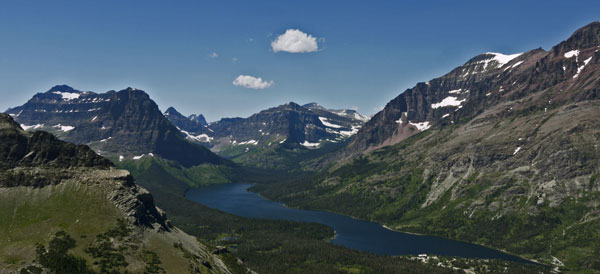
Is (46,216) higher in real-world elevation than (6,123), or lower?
lower

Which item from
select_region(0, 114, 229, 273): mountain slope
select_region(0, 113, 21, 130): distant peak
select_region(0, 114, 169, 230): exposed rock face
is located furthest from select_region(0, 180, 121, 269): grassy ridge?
select_region(0, 113, 21, 130): distant peak

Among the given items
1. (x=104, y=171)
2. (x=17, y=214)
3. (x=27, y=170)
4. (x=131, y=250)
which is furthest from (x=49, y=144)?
(x=131, y=250)

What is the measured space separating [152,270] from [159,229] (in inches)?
1503

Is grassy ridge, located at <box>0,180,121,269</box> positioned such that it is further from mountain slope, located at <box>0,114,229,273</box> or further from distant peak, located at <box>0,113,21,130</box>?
distant peak, located at <box>0,113,21,130</box>

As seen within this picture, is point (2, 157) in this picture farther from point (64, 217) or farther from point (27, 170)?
point (64, 217)

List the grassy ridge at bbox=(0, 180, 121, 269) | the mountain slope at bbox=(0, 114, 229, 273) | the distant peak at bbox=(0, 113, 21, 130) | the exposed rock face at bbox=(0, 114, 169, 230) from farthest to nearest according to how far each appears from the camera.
Answer: the distant peak at bbox=(0, 113, 21, 130) < the exposed rock face at bbox=(0, 114, 169, 230) < the mountain slope at bbox=(0, 114, 229, 273) < the grassy ridge at bbox=(0, 180, 121, 269)

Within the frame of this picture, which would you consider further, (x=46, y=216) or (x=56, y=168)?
(x=56, y=168)

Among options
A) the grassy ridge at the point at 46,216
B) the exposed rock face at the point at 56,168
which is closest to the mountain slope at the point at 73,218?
the grassy ridge at the point at 46,216

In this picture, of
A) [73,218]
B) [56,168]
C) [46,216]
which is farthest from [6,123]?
[73,218]

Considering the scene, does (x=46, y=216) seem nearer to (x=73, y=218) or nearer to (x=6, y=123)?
(x=73, y=218)

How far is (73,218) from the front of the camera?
167 meters

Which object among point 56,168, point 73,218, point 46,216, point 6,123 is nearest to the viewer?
point 46,216

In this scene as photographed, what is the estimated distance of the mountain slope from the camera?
5797 inches

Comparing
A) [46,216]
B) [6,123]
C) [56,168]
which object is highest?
[6,123]
